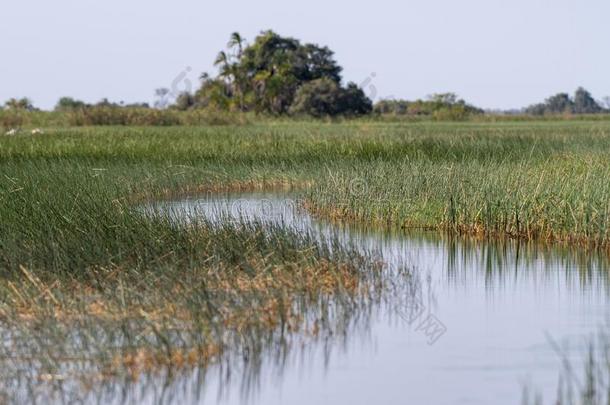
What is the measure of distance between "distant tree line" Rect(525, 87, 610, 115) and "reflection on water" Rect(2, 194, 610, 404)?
270 feet

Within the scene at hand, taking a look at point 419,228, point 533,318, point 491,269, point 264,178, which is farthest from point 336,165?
point 533,318

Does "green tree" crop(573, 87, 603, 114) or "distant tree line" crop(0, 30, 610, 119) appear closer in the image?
"distant tree line" crop(0, 30, 610, 119)

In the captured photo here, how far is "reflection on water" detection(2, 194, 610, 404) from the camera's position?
7.50m

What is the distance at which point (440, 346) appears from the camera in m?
8.95

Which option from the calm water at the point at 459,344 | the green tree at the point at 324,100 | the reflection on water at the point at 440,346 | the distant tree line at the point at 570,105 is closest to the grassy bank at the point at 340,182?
the calm water at the point at 459,344

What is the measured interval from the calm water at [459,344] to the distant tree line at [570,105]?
269 ft

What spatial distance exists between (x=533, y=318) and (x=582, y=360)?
6.01 ft

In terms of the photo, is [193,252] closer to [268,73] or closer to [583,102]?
[268,73]

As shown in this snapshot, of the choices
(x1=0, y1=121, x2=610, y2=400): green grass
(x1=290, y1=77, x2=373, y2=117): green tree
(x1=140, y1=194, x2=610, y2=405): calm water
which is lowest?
(x1=140, y1=194, x2=610, y2=405): calm water

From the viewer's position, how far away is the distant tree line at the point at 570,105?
306ft

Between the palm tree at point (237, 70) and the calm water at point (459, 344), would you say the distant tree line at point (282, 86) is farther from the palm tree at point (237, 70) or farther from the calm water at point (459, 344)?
the calm water at point (459, 344)

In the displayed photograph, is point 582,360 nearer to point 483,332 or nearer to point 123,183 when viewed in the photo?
point 483,332

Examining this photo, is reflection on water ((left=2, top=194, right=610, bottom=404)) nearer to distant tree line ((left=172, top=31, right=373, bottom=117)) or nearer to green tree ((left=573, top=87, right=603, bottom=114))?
distant tree line ((left=172, top=31, right=373, bottom=117))

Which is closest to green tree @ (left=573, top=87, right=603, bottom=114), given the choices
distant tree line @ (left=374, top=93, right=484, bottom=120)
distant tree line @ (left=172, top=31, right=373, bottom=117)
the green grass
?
distant tree line @ (left=374, top=93, right=484, bottom=120)
